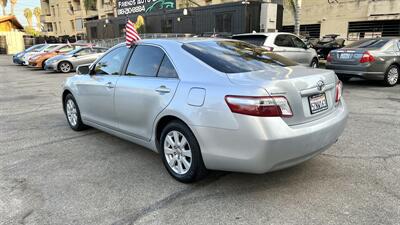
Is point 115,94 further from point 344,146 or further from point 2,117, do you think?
point 2,117

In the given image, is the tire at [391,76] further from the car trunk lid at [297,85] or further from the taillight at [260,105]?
the taillight at [260,105]

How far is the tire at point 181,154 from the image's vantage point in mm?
3461

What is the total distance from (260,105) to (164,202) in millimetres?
1337

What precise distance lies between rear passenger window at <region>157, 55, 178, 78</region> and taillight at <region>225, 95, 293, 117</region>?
0.93 m

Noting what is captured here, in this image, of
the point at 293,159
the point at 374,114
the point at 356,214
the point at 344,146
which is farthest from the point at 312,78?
the point at 374,114

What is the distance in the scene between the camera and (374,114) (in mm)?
6602

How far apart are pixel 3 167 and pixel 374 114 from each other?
20.7 ft

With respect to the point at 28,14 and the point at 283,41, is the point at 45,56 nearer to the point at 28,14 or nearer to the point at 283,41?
the point at 283,41

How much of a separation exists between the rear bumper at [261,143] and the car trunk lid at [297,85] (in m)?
0.12

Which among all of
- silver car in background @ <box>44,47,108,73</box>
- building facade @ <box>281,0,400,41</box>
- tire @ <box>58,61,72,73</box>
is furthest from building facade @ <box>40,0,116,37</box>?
tire @ <box>58,61,72,73</box>

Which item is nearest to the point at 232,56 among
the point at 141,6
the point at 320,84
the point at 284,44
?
the point at 320,84

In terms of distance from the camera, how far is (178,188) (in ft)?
12.0

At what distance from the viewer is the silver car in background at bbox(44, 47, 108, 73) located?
17.5m

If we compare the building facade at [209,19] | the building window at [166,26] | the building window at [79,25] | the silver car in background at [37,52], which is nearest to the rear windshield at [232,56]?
the building facade at [209,19]
